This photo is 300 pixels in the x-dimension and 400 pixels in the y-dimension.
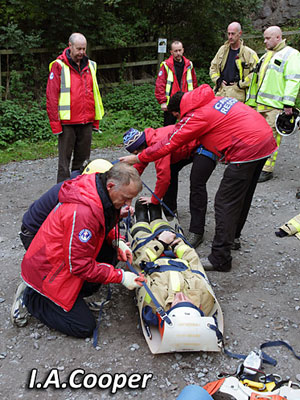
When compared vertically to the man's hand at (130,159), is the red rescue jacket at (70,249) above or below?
below

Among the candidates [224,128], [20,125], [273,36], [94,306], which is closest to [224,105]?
[224,128]

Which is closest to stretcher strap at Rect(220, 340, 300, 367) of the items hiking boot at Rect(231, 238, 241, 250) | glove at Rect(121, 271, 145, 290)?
glove at Rect(121, 271, 145, 290)

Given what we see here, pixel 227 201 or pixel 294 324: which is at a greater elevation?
pixel 227 201

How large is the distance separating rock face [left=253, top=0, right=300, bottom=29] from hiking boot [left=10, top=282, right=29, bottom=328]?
17008 millimetres

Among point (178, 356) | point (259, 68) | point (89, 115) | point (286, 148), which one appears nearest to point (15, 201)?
point (89, 115)

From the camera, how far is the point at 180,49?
831cm

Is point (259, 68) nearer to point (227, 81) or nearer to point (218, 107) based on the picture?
point (227, 81)

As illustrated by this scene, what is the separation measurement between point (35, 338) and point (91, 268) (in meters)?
0.87

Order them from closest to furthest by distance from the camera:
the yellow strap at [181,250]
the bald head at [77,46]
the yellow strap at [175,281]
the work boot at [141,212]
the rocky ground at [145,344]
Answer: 1. the rocky ground at [145,344]
2. the yellow strap at [175,281]
3. the yellow strap at [181,250]
4. the work boot at [141,212]
5. the bald head at [77,46]

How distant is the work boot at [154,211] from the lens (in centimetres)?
484

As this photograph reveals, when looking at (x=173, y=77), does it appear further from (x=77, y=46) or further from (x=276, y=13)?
(x=276, y=13)

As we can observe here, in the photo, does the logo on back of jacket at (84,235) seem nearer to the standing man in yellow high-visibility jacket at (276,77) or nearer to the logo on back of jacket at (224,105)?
the logo on back of jacket at (224,105)

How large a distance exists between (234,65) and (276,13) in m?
11.6

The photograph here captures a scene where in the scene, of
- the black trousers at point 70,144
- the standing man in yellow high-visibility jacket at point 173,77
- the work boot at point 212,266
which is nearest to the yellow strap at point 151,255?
the work boot at point 212,266
